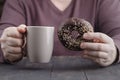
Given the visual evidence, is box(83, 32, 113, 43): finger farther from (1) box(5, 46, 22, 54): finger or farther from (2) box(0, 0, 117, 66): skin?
(1) box(5, 46, 22, 54): finger

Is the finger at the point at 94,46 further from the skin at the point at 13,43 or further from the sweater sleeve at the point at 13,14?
the sweater sleeve at the point at 13,14

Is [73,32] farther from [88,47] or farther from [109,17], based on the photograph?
[109,17]

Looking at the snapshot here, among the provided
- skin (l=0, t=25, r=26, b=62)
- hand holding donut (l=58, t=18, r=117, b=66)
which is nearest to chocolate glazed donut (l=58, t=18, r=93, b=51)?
hand holding donut (l=58, t=18, r=117, b=66)

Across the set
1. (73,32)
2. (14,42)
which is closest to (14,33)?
(14,42)

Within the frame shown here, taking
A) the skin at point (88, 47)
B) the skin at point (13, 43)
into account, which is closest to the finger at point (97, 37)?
the skin at point (88, 47)

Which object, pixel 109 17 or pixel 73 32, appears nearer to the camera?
pixel 73 32
